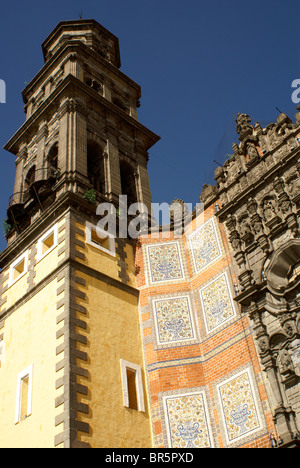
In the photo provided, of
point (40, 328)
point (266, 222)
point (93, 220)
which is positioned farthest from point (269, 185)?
point (40, 328)

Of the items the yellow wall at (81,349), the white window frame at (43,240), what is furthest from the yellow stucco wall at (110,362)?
the white window frame at (43,240)

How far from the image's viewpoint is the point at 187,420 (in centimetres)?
1530

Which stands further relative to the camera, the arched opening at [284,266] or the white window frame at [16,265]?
the white window frame at [16,265]

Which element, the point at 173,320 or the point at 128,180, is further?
the point at 128,180

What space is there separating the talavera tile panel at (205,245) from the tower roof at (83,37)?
49.4 ft

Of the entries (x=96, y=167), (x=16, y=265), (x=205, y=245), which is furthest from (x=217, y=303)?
(x=96, y=167)

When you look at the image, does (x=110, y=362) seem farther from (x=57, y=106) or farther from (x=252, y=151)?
(x=57, y=106)

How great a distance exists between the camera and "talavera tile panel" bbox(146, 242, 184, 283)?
18812 mm

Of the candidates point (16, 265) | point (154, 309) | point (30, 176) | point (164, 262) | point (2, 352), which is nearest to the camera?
point (2, 352)

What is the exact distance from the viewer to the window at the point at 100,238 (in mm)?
18250

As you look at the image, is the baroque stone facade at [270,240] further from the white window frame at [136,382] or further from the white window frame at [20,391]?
the white window frame at [20,391]

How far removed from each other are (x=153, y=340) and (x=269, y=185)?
621cm

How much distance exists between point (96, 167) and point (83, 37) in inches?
424
